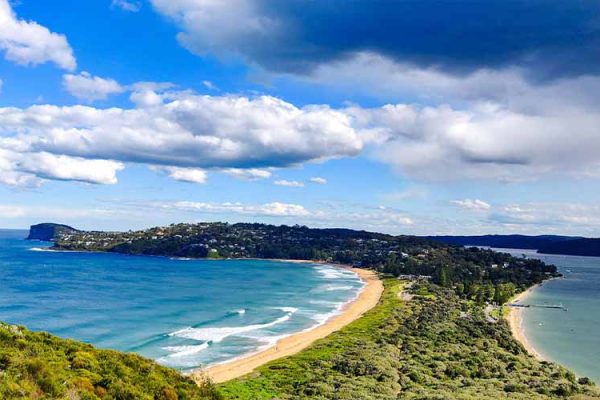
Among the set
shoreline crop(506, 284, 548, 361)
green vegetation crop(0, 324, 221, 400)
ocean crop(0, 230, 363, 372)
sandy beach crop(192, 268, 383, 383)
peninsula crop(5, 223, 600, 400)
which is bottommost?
ocean crop(0, 230, 363, 372)

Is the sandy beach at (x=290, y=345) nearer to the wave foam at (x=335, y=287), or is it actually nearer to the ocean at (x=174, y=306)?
the ocean at (x=174, y=306)

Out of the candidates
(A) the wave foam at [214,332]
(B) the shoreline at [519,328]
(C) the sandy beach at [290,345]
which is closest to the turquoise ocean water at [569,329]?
(B) the shoreline at [519,328]

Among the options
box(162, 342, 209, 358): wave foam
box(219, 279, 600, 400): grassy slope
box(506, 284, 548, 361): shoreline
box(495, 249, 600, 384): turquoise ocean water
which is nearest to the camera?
box(219, 279, 600, 400): grassy slope

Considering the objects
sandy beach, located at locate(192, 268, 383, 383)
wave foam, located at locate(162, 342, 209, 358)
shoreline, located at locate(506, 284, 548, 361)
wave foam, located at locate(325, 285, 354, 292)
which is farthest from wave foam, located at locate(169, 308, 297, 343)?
wave foam, located at locate(325, 285, 354, 292)

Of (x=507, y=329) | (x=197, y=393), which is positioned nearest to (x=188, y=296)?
(x=507, y=329)

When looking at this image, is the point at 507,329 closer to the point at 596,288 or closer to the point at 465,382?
the point at 465,382

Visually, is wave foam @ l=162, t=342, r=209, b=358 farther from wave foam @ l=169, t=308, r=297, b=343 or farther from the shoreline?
the shoreline
